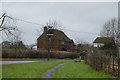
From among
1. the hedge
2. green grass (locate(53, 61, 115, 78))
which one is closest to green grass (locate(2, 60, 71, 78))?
green grass (locate(53, 61, 115, 78))

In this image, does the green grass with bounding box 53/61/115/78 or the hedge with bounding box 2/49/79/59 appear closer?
the green grass with bounding box 53/61/115/78

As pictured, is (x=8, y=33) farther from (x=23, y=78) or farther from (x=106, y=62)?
(x=106, y=62)

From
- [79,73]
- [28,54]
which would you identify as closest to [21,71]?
[79,73]

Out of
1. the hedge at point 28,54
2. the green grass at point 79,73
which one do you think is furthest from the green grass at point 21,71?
the hedge at point 28,54

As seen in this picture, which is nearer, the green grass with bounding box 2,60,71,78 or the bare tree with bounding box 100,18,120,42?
the green grass with bounding box 2,60,71,78

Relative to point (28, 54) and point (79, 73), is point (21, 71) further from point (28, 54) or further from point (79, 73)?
point (28, 54)

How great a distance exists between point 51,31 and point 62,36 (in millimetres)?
9288

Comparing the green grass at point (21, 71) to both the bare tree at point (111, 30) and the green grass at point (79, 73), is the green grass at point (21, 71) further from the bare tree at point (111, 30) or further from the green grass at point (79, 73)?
the bare tree at point (111, 30)

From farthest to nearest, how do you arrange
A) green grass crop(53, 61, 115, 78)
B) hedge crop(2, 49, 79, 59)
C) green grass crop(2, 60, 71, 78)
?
hedge crop(2, 49, 79, 59)
green grass crop(2, 60, 71, 78)
green grass crop(53, 61, 115, 78)

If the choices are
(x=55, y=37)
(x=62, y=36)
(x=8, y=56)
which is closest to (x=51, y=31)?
(x=55, y=37)

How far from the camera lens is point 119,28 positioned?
135 feet

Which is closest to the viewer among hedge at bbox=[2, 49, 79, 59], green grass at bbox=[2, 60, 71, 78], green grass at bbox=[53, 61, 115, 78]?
green grass at bbox=[53, 61, 115, 78]

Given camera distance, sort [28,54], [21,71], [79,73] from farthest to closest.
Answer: [28,54] → [21,71] → [79,73]

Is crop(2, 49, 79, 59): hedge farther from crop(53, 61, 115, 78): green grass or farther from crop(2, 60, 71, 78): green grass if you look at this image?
crop(53, 61, 115, 78): green grass
